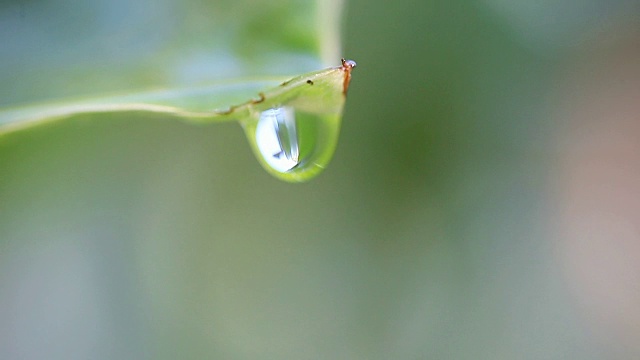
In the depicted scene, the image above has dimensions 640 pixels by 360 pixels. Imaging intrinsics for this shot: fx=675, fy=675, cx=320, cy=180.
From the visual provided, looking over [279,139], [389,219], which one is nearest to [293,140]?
[279,139]

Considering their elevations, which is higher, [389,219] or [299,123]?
[389,219]

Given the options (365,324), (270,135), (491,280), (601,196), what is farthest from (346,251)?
(270,135)

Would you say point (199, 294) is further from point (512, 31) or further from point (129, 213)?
point (512, 31)

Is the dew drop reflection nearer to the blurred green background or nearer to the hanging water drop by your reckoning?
the hanging water drop

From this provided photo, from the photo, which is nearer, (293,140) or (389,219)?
(293,140)

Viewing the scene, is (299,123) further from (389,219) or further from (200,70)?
(389,219)

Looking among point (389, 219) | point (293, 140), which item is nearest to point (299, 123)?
point (293, 140)

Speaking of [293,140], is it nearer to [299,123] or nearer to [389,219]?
[299,123]
